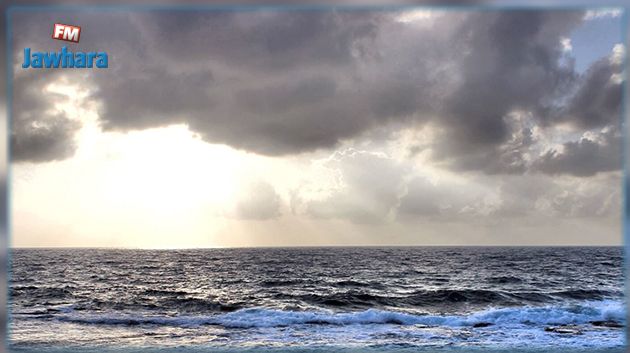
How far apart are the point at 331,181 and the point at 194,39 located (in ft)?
19.6

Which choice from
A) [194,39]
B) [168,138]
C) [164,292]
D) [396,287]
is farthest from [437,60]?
[164,292]

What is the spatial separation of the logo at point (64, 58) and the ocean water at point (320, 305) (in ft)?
8.96

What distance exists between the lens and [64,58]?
462 cm

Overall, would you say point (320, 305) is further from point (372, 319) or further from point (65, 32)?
point (65, 32)

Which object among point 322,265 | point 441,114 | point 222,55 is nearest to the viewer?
point 222,55

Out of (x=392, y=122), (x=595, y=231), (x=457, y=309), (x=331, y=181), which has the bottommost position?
(x=457, y=309)

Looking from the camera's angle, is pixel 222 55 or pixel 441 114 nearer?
pixel 222 55

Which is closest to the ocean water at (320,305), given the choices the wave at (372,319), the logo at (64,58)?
the wave at (372,319)

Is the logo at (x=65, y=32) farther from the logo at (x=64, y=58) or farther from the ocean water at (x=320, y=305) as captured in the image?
the ocean water at (x=320, y=305)

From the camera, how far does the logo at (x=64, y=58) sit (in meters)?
4.56

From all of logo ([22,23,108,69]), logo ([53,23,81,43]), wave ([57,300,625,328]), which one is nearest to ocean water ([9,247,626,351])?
wave ([57,300,625,328])

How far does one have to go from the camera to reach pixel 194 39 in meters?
8.34

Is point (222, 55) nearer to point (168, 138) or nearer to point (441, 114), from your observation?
point (168, 138)

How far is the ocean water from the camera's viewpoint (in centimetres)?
679
